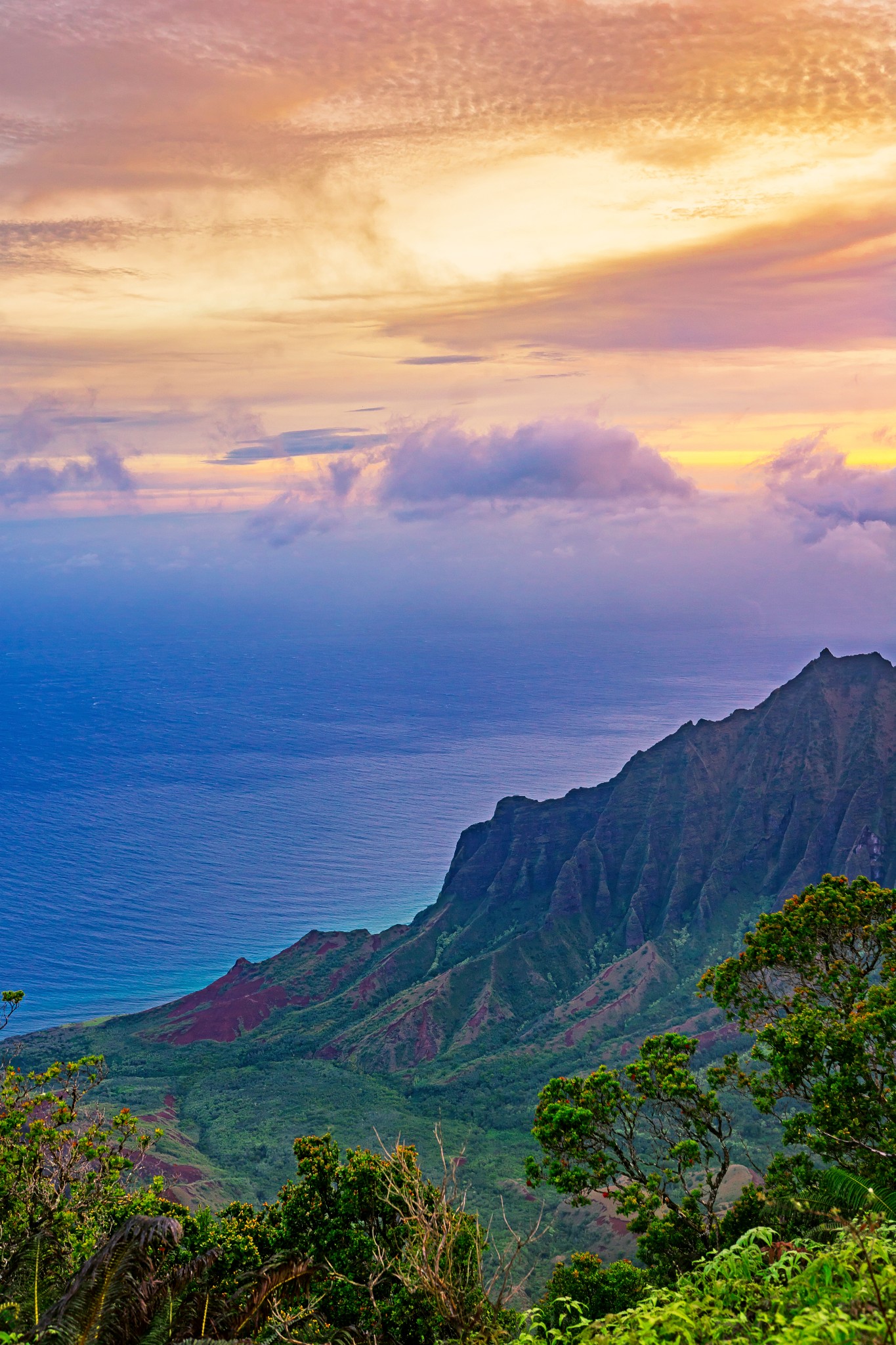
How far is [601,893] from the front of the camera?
107 metres

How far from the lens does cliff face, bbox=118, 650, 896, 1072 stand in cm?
9188

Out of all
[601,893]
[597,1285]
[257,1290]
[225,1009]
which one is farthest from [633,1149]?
[225,1009]

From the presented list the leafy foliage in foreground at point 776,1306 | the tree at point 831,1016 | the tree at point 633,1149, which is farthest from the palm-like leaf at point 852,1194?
the leafy foliage in foreground at point 776,1306

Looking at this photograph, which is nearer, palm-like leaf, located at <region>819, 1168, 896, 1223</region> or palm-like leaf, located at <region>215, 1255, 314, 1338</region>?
palm-like leaf, located at <region>819, 1168, 896, 1223</region>

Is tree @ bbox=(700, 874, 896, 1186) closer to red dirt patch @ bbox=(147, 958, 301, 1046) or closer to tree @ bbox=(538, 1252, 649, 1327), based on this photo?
tree @ bbox=(538, 1252, 649, 1327)

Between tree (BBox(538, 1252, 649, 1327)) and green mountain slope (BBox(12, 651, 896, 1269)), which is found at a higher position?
green mountain slope (BBox(12, 651, 896, 1269))

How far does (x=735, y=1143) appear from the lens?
5616cm

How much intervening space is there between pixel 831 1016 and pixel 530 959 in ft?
256

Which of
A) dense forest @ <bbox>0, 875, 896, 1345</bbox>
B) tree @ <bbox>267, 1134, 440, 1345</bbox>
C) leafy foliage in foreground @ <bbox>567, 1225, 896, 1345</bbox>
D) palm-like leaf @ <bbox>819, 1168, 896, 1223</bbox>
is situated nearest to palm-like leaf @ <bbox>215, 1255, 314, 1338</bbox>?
dense forest @ <bbox>0, 875, 896, 1345</bbox>

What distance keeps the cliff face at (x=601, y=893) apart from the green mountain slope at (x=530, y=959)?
0.75 ft

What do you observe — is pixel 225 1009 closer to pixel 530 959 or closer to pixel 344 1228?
pixel 530 959

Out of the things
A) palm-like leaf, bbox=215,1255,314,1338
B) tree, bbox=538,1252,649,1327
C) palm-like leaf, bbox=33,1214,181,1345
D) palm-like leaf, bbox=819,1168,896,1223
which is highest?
palm-like leaf, bbox=33,1214,181,1345

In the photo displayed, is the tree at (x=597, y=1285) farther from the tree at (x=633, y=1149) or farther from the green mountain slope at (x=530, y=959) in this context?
the green mountain slope at (x=530, y=959)

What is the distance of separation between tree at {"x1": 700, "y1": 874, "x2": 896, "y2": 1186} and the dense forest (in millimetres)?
67
